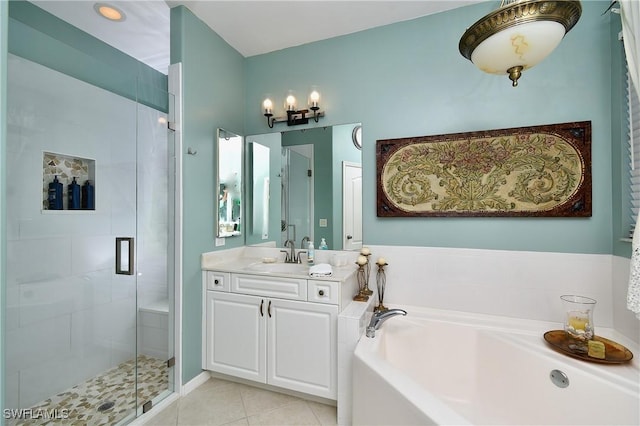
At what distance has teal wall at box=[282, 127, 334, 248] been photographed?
2.49m

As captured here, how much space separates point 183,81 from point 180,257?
4.37 feet

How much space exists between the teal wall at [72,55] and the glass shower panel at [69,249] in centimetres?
4

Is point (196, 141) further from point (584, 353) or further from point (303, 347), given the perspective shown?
point (584, 353)

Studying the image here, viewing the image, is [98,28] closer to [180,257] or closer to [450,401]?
[180,257]

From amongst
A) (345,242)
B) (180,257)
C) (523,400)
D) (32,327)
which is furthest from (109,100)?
(523,400)

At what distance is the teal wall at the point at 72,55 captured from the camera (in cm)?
155

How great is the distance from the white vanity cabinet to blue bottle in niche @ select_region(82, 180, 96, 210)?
906 millimetres

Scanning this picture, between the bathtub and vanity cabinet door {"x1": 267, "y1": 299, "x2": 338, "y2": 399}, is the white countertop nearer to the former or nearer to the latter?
vanity cabinet door {"x1": 267, "y1": 299, "x2": 338, "y2": 399}

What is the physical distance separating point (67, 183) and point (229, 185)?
43.5 inches

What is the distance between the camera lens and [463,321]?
78.9 inches

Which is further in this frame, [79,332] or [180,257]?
[180,257]

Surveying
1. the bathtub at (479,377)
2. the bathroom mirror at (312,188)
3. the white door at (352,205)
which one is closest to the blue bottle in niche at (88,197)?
the bathroom mirror at (312,188)

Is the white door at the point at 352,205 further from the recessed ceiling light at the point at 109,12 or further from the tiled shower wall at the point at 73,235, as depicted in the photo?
the recessed ceiling light at the point at 109,12

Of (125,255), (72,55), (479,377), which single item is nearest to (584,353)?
(479,377)
